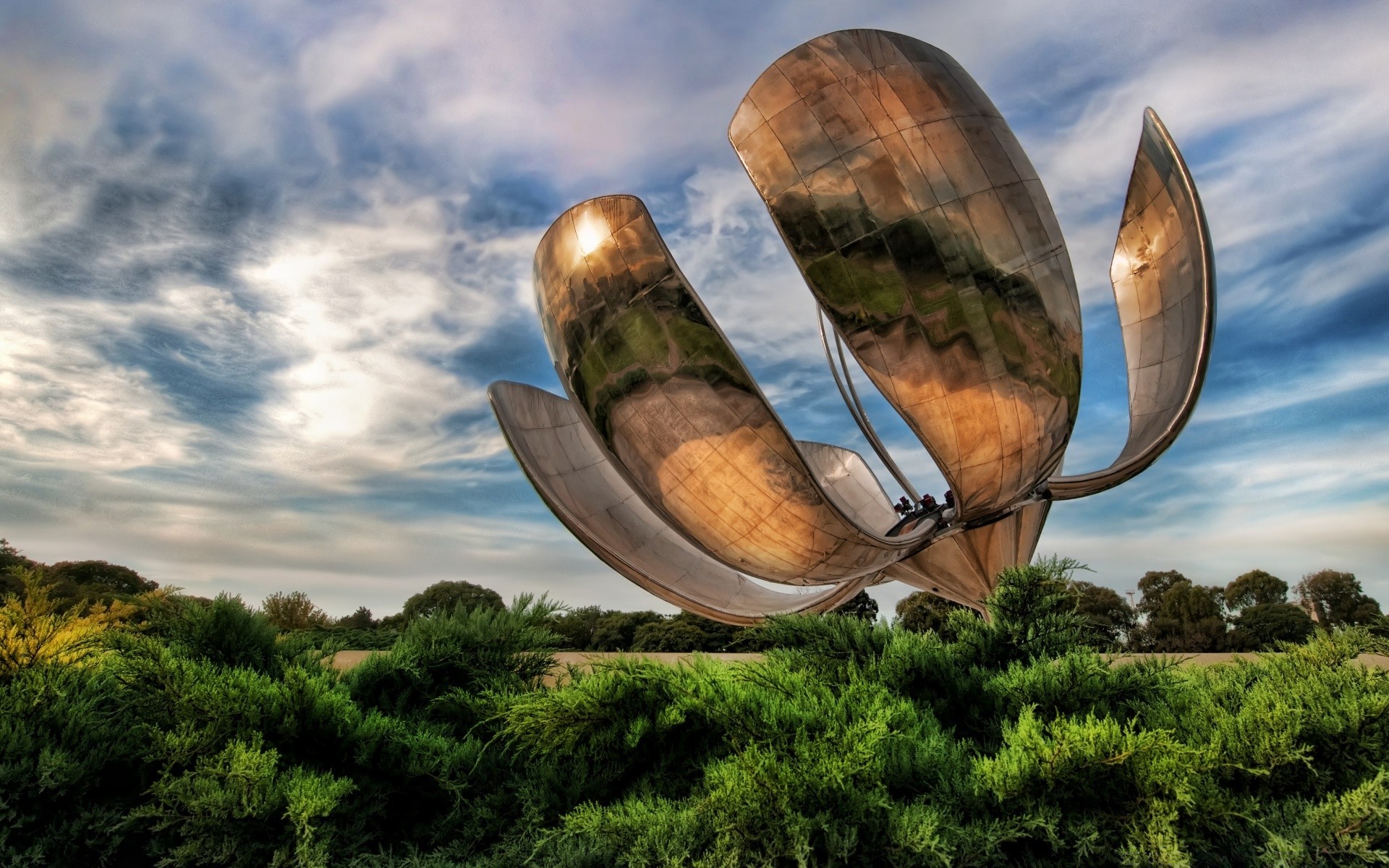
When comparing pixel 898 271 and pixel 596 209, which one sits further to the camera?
pixel 596 209

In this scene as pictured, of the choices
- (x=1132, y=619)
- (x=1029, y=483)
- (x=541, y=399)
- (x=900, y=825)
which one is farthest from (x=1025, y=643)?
(x=1132, y=619)

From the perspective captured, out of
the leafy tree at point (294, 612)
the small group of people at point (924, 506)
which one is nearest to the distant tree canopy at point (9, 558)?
the leafy tree at point (294, 612)

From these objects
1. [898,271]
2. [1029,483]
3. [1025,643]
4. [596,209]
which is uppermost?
[596,209]

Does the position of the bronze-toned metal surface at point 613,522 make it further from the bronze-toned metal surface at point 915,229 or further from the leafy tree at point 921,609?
the leafy tree at point 921,609

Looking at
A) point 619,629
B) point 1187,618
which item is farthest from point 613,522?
point 1187,618

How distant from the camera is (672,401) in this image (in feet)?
20.3

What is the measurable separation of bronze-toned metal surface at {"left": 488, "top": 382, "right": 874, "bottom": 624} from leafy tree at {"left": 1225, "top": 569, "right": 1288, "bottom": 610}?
23.7 metres

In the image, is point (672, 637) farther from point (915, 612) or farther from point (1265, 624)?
point (1265, 624)

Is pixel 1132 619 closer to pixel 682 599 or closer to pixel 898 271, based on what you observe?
pixel 682 599

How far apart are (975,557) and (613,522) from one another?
3630 millimetres

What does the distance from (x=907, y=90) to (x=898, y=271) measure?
1306 millimetres

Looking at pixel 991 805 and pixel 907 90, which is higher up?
pixel 907 90

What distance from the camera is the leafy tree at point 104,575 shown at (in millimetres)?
19250

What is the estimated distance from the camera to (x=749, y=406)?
6.07 meters
